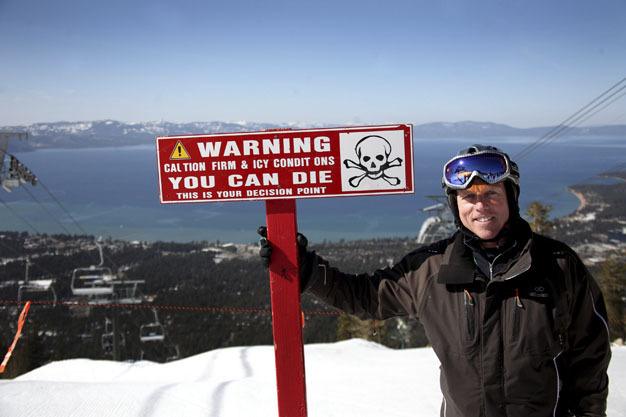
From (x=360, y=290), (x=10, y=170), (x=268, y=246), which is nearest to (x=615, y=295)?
(x=360, y=290)

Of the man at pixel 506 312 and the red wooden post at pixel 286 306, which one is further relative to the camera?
the red wooden post at pixel 286 306

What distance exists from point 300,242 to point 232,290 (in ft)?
181

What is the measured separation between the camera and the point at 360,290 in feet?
7.22

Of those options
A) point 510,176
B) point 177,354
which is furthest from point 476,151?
point 177,354

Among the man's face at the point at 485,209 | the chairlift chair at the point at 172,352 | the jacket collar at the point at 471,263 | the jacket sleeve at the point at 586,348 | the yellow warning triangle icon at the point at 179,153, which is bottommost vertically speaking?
the chairlift chair at the point at 172,352

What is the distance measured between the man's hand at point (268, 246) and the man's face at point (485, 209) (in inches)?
29.8

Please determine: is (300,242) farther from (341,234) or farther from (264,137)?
(341,234)

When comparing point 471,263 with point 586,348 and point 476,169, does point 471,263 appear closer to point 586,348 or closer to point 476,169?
point 476,169

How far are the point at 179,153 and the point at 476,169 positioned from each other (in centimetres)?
139

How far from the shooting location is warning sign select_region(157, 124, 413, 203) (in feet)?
7.00

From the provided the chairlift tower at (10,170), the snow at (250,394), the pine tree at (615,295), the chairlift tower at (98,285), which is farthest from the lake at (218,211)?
the snow at (250,394)

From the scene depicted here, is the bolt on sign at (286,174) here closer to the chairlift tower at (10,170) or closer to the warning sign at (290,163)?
the warning sign at (290,163)

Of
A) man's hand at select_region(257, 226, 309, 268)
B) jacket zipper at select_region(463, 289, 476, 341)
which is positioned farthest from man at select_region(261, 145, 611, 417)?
man's hand at select_region(257, 226, 309, 268)

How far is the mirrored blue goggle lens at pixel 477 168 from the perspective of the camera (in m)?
1.87
